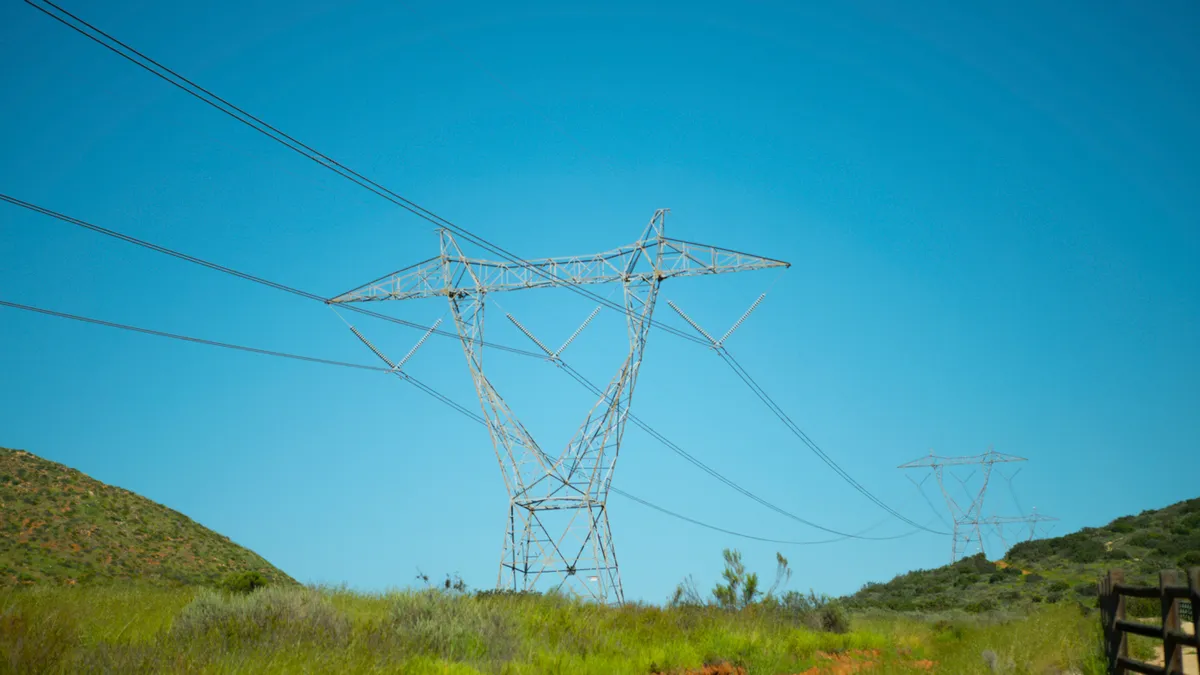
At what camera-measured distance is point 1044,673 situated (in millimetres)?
15172

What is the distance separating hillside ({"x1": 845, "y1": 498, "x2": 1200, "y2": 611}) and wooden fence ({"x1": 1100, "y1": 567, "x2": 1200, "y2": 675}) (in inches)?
742

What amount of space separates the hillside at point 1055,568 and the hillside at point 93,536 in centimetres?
3035

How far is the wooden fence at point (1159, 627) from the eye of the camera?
9938 mm

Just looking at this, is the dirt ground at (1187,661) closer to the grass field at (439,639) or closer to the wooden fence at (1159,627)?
the grass field at (439,639)

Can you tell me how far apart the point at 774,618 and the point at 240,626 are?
12777 millimetres

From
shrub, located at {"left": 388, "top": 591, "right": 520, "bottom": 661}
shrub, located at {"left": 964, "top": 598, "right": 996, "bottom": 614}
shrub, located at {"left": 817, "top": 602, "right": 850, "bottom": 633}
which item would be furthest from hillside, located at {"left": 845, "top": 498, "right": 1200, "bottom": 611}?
shrub, located at {"left": 388, "top": 591, "right": 520, "bottom": 661}

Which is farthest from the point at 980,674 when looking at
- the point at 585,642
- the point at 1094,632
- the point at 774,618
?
the point at 585,642

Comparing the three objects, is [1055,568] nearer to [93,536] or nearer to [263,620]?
[263,620]

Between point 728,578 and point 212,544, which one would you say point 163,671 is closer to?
point 728,578

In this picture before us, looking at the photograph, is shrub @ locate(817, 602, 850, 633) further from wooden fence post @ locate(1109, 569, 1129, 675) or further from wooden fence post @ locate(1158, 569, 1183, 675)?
wooden fence post @ locate(1158, 569, 1183, 675)

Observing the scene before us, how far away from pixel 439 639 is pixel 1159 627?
989 centimetres

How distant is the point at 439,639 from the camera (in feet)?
36.6

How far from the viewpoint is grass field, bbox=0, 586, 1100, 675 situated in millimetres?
8414

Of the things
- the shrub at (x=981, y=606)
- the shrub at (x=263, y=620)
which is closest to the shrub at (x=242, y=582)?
the shrub at (x=263, y=620)
